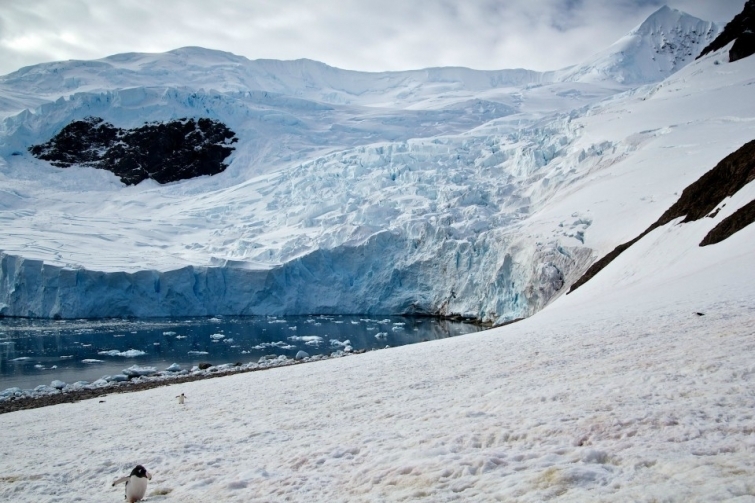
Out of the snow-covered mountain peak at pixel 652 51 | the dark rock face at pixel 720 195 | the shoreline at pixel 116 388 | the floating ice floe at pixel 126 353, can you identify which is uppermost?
the snow-covered mountain peak at pixel 652 51

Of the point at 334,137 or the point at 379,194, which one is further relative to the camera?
the point at 334,137

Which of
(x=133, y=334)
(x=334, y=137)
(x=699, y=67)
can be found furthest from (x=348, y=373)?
(x=334, y=137)

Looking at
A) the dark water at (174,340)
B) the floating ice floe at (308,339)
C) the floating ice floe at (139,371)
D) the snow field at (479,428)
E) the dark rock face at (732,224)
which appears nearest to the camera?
the snow field at (479,428)

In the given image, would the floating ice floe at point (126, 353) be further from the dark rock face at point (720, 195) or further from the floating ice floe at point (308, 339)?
the dark rock face at point (720, 195)

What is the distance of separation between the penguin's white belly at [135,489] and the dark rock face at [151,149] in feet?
229

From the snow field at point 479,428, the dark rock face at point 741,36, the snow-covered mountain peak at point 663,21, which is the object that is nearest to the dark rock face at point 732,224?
the snow field at point 479,428

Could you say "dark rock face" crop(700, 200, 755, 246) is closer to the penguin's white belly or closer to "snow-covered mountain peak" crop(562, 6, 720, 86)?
the penguin's white belly

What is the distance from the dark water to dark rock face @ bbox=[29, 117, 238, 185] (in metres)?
39.1

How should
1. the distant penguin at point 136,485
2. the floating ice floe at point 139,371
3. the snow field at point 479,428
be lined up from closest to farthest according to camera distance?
the snow field at point 479,428
the distant penguin at point 136,485
the floating ice floe at point 139,371

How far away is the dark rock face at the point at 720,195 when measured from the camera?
15156 millimetres

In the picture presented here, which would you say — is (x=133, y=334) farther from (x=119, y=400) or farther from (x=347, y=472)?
(x=347, y=472)

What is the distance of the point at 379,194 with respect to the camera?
47375mm

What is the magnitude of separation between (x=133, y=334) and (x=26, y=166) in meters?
47.2

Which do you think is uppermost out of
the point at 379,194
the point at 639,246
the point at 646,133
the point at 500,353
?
the point at 646,133
